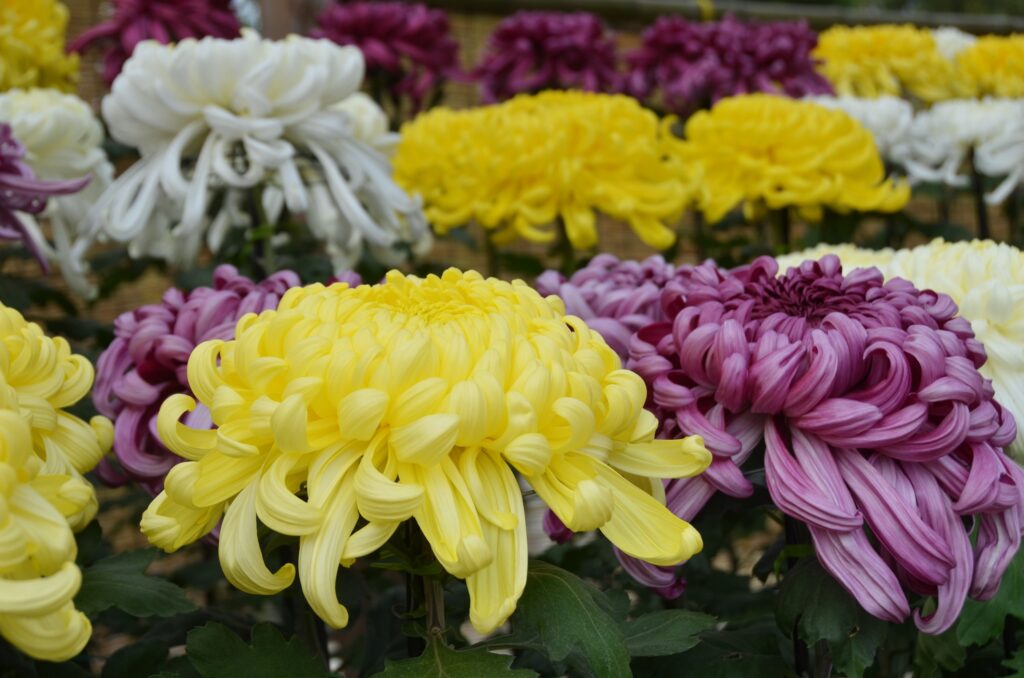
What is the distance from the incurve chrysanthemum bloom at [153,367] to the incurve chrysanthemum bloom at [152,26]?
2.68 feet

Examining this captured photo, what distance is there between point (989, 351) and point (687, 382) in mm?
227

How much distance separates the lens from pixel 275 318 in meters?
0.61

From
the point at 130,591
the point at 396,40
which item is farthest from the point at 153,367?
the point at 396,40

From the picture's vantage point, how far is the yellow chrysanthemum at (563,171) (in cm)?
126

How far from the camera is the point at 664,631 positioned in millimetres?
694

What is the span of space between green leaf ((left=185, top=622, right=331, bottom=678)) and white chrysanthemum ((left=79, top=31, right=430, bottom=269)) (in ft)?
1.78

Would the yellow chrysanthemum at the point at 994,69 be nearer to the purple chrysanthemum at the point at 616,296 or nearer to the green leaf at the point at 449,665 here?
the purple chrysanthemum at the point at 616,296

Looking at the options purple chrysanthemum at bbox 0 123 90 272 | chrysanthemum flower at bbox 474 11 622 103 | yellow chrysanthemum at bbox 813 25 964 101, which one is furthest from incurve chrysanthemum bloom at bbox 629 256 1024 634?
yellow chrysanthemum at bbox 813 25 964 101

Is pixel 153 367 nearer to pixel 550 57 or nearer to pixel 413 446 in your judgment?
pixel 413 446

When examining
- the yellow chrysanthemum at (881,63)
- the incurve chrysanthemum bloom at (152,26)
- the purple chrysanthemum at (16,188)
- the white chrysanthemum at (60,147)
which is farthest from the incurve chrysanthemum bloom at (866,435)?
the yellow chrysanthemum at (881,63)

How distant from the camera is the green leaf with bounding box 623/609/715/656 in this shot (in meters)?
0.67

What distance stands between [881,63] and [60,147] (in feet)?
5.61

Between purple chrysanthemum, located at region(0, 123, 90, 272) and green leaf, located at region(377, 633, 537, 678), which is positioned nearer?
green leaf, located at region(377, 633, 537, 678)

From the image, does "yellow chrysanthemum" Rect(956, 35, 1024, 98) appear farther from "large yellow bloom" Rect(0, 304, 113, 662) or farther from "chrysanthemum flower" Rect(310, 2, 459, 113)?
"large yellow bloom" Rect(0, 304, 113, 662)
